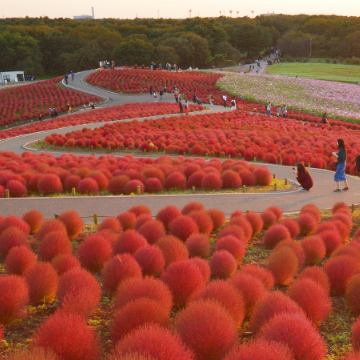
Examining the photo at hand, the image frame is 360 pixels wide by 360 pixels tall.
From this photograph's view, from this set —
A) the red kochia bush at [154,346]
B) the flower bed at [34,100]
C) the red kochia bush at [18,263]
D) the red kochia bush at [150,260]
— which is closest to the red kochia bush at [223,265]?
the red kochia bush at [150,260]

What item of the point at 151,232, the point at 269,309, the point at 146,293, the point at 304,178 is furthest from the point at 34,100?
the point at 269,309

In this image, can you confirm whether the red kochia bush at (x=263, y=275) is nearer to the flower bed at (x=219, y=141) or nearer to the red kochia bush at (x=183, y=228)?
the red kochia bush at (x=183, y=228)

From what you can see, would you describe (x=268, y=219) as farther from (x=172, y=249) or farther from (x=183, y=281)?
(x=183, y=281)

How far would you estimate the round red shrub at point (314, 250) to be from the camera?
305 inches

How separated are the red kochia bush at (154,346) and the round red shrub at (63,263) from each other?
2886 mm

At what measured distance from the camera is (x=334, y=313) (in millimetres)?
6031

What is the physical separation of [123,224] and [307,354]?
5.36 meters

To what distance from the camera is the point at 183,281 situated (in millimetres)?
5906

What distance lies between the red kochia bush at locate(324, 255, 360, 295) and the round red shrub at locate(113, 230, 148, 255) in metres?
3.15

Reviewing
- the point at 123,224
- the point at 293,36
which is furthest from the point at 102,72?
the point at 293,36

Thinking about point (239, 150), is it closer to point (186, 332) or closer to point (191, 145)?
point (191, 145)

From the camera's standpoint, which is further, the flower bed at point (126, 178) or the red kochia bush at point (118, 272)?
the flower bed at point (126, 178)

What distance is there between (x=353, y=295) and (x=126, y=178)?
8.41 m

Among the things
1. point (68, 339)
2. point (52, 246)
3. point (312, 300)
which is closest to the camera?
point (68, 339)
